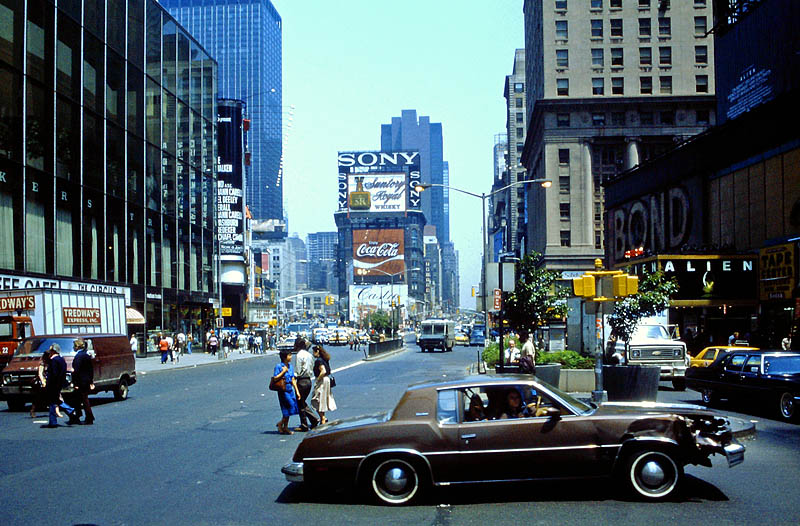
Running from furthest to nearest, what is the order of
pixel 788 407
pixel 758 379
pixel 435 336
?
pixel 435 336
pixel 758 379
pixel 788 407

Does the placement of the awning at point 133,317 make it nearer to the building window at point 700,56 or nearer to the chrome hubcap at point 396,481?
the chrome hubcap at point 396,481

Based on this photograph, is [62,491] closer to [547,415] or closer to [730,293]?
[547,415]

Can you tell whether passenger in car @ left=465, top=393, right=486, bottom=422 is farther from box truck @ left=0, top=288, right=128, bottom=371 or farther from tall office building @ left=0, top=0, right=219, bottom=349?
tall office building @ left=0, top=0, right=219, bottom=349

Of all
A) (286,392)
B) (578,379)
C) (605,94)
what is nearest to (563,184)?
(605,94)

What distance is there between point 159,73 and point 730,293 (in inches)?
1633

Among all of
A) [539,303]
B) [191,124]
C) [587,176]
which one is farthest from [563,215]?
[539,303]

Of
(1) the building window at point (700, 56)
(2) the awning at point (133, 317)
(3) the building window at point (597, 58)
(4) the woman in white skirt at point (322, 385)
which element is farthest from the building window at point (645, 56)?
(4) the woman in white skirt at point (322, 385)

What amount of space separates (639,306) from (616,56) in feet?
200

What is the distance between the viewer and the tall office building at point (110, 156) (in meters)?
41.4

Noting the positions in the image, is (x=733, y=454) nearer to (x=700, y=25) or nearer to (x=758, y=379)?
(x=758, y=379)

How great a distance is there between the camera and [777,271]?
3878 centimetres

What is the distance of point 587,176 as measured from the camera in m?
83.2

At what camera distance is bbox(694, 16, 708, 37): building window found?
8244cm

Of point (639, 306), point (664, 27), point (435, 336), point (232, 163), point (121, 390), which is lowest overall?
point (435, 336)
